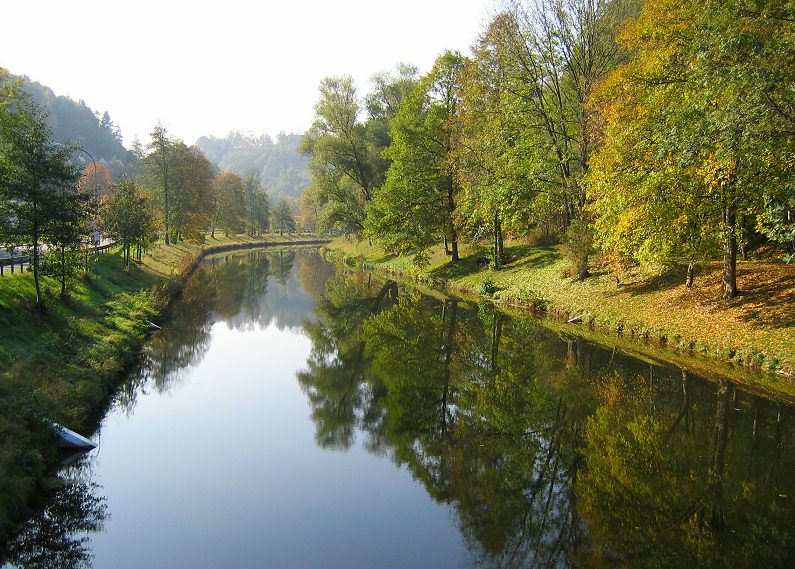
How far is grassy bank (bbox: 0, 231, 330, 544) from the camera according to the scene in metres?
10.2

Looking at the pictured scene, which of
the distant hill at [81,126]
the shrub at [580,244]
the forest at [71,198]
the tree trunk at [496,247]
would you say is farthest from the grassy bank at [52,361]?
the distant hill at [81,126]

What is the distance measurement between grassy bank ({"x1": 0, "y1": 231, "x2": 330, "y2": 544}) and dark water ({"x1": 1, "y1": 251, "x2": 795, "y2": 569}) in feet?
2.13

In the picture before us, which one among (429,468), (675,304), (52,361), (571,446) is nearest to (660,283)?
(675,304)

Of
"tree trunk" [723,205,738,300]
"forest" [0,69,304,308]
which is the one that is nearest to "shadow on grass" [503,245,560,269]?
"tree trunk" [723,205,738,300]

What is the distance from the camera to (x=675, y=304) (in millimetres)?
22922

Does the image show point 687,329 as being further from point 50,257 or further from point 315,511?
point 50,257

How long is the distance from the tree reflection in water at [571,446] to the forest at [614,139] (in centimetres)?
641

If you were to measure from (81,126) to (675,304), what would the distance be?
177846 millimetres

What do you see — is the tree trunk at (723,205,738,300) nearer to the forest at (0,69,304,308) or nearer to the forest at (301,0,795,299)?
the forest at (301,0,795,299)

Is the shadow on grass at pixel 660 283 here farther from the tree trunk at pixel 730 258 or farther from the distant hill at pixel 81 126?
the distant hill at pixel 81 126

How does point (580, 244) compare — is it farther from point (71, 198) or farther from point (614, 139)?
point (71, 198)

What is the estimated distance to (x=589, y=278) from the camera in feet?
97.6

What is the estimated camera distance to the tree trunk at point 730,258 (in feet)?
66.5

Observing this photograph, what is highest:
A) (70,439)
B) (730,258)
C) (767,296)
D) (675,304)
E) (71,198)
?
(71,198)
